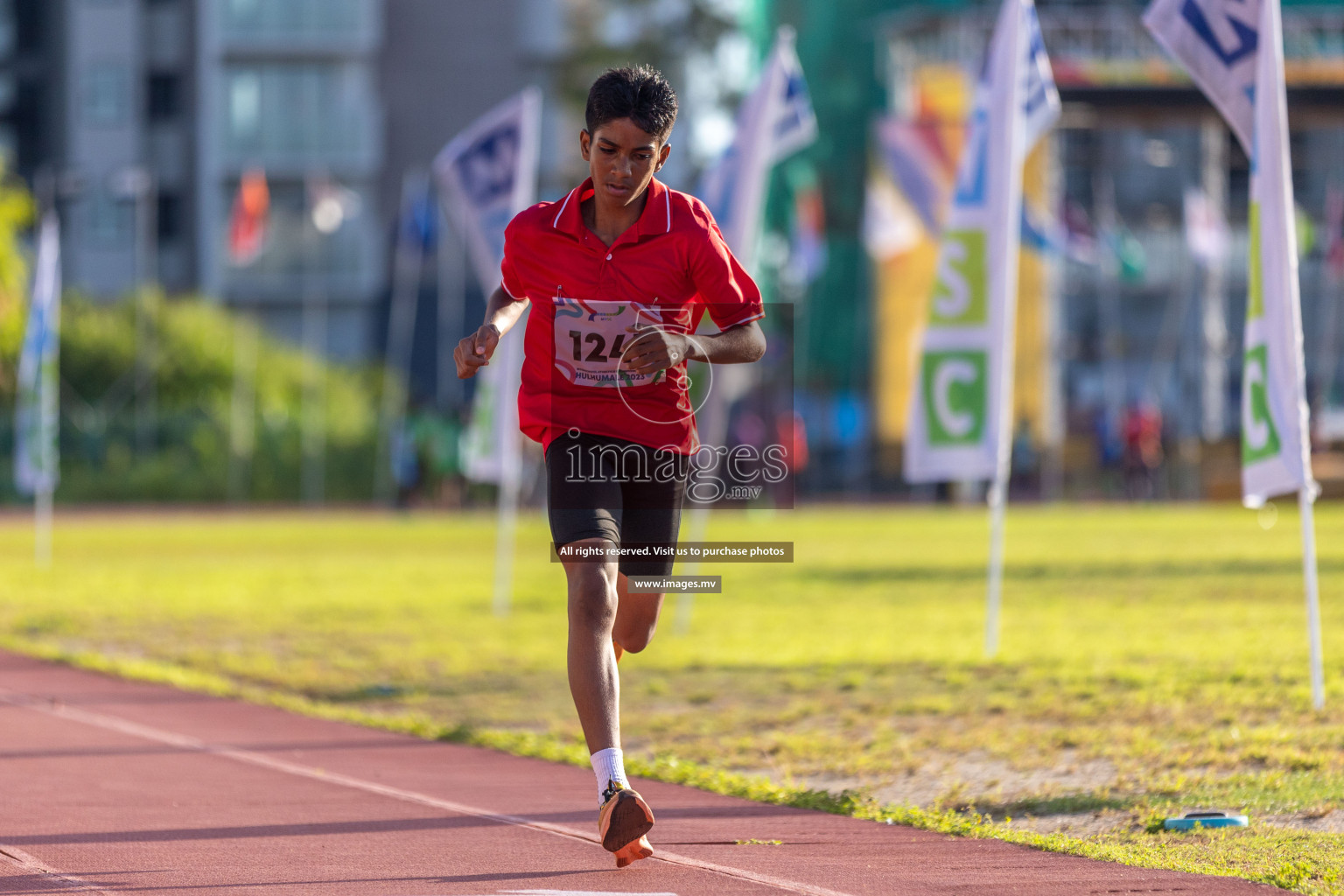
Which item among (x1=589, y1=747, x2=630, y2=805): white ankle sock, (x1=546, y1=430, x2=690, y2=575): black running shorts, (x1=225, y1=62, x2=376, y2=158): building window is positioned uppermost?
(x1=225, y1=62, x2=376, y2=158): building window

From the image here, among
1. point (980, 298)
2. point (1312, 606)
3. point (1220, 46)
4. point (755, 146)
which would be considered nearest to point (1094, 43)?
point (755, 146)

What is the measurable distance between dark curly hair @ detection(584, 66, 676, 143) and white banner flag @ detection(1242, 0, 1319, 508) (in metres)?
4.42

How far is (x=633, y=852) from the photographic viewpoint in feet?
17.5

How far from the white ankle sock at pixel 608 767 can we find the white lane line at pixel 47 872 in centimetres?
131

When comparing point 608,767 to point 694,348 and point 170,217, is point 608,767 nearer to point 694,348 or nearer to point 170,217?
point 694,348

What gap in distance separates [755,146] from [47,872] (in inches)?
357

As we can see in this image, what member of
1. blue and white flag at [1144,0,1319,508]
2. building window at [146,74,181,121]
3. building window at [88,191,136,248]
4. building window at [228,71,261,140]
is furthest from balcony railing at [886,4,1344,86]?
blue and white flag at [1144,0,1319,508]

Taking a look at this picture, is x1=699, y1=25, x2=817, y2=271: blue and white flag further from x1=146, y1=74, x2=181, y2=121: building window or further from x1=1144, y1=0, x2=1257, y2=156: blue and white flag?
x1=146, y1=74, x2=181, y2=121: building window

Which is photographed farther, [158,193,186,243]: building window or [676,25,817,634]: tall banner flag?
[158,193,186,243]: building window

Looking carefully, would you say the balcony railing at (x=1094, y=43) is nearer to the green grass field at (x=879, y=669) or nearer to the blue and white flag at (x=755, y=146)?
the green grass field at (x=879, y=669)

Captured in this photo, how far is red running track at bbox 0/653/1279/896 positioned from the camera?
17.3ft

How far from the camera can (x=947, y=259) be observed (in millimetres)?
12070

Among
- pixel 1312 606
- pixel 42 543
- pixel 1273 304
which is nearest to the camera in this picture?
pixel 1312 606

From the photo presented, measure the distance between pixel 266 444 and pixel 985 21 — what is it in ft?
63.9
